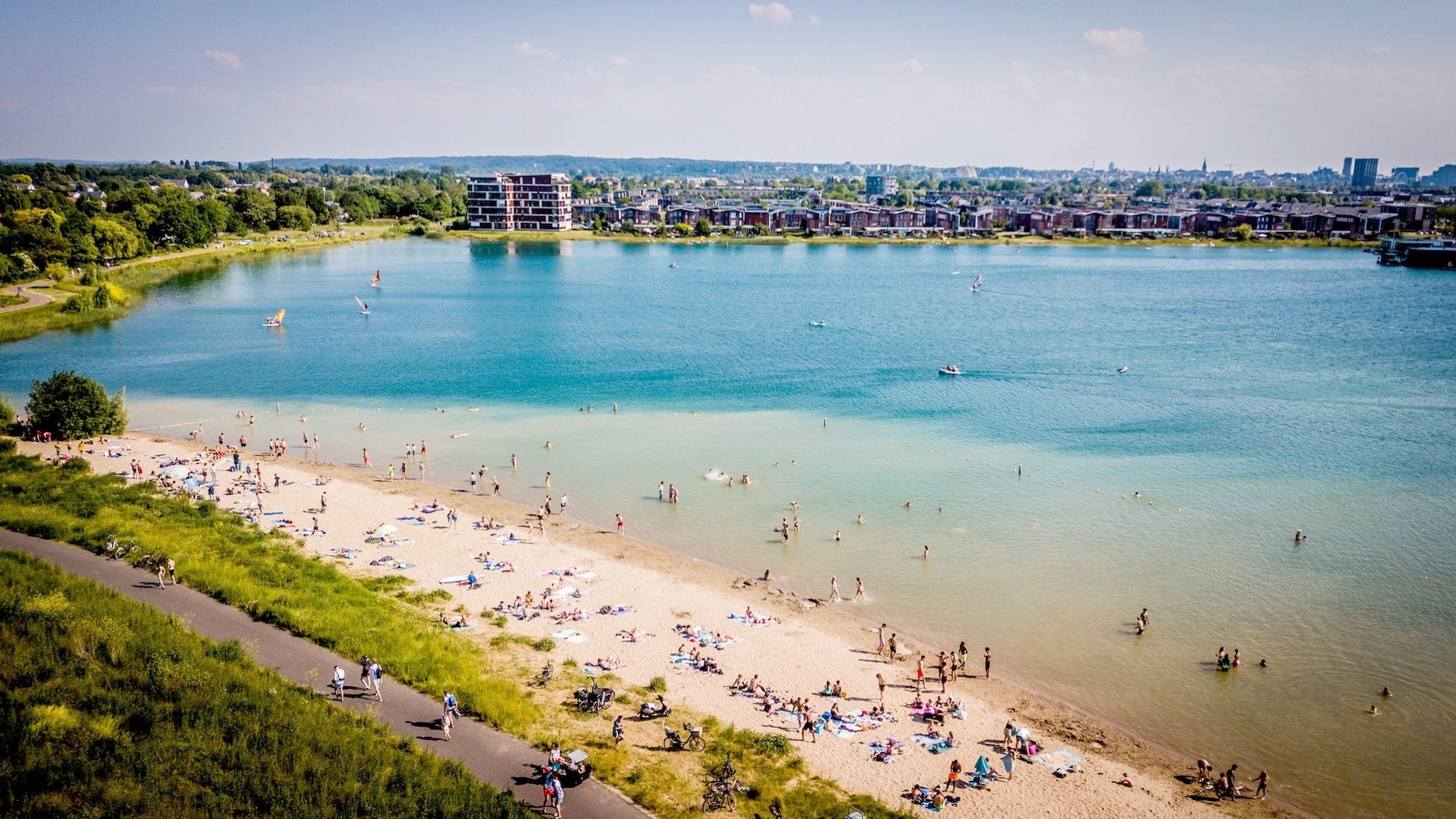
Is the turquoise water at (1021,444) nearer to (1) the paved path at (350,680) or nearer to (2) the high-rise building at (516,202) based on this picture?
(1) the paved path at (350,680)

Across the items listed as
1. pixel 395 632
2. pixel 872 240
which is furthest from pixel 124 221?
pixel 872 240

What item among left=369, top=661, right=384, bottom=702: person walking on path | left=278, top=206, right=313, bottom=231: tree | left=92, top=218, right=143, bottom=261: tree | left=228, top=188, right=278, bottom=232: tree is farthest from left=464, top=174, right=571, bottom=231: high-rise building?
left=369, top=661, right=384, bottom=702: person walking on path

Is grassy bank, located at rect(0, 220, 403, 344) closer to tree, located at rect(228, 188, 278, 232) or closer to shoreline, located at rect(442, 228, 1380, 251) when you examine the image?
tree, located at rect(228, 188, 278, 232)

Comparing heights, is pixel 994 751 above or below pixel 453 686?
below

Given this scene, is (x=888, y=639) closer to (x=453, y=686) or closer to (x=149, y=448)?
(x=453, y=686)

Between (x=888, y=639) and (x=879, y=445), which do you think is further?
(x=879, y=445)

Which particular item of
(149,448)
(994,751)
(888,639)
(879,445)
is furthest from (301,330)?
(994,751)
